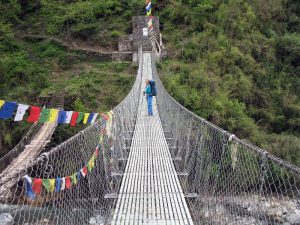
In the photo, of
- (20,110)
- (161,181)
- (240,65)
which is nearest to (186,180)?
(161,181)

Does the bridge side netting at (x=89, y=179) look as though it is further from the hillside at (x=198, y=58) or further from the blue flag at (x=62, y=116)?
the hillside at (x=198, y=58)

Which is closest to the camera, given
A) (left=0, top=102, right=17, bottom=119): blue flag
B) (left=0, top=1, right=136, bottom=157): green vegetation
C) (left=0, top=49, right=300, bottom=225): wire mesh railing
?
(left=0, top=102, right=17, bottom=119): blue flag

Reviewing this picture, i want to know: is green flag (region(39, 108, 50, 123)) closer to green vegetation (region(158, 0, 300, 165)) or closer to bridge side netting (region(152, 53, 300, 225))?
bridge side netting (region(152, 53, 300, 225))

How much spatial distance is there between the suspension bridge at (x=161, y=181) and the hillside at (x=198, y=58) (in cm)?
524

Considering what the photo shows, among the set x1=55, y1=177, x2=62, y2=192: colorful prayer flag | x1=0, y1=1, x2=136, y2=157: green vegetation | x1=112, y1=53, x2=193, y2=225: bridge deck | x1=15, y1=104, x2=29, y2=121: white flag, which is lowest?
x1=112, y1=53, x2=193, y2=225: bridge deck

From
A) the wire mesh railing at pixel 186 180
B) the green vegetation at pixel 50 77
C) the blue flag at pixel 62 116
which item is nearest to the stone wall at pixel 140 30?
the green vegetation at pixel 50 77

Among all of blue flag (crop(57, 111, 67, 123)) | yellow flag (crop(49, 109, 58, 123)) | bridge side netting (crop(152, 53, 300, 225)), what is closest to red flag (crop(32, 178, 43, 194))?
yellow flag (crop(49, 109, 58, 123))

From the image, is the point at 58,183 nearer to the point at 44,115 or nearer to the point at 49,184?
the point at 49,184

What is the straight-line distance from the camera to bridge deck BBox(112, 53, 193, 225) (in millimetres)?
3211

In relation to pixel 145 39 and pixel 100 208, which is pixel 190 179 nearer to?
pixel 100 208

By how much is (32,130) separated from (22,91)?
2395 millimetres

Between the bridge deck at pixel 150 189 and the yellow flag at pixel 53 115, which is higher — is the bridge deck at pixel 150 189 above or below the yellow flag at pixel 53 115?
below

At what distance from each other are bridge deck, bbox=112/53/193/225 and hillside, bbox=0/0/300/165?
4.67 m

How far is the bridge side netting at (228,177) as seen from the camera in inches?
92.0
